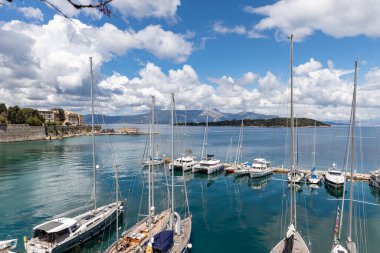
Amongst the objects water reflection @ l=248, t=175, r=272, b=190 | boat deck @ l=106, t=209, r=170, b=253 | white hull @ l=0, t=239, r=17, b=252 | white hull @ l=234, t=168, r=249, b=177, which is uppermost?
boat deck @ l=106, t=209, r=170, b=253

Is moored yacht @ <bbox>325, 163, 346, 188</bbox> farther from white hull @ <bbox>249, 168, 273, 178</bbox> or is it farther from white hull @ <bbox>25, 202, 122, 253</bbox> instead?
white hull @ <bbox>25, 202, 122, 253</bbox>

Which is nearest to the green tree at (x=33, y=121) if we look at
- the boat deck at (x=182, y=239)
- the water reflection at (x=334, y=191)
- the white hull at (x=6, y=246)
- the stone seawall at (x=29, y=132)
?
the stone seawall at (x=29, y=132)

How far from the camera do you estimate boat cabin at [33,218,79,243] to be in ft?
83.5

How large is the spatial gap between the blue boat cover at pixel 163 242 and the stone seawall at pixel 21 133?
140 metres

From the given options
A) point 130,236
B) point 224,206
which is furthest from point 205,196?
point 130,236

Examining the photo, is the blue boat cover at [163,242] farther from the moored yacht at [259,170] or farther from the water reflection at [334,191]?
the moored yacht at [259,170]

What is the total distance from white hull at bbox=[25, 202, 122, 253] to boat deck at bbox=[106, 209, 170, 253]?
3.43m

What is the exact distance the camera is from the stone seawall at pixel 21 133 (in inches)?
5168

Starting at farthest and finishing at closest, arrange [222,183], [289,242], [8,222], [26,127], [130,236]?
[26,127] < [222,183] < [8,222] < [130,236] < [289,242]

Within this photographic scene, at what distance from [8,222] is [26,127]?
128 m

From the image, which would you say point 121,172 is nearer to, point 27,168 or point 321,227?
point 27,168

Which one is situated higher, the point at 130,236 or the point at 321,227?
the point at 130,236

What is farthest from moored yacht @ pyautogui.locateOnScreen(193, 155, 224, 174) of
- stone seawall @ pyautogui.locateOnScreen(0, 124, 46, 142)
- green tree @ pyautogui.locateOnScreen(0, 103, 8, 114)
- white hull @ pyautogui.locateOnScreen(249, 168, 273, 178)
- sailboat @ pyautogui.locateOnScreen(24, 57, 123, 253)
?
green tree @ pyautogui.locateOnScreen(0, 103, 8, 114)

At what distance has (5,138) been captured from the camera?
5187 inches
